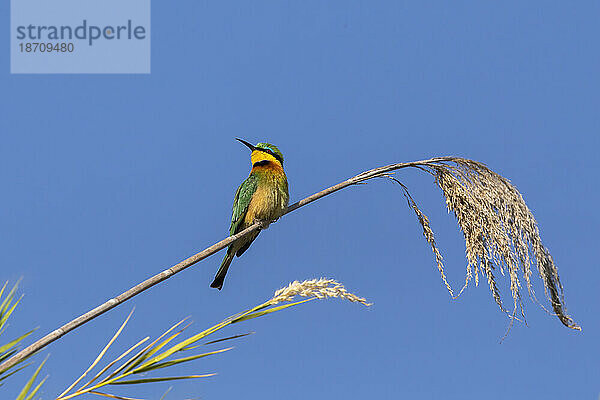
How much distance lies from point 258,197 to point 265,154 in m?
0.52

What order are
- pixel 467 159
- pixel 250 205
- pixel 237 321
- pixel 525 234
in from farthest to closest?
pixel 250 205 → pixel 467 159 → pixel 525 234 → pixel 237 321

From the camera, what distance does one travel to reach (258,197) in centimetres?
455

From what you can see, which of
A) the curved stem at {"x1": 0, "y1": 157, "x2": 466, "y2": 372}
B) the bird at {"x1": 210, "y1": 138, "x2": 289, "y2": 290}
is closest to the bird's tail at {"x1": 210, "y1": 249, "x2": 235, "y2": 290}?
the bird at {"x1": 210, "y1": 138, "x2": 289, "y2": 290}

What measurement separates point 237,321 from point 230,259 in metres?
2.87

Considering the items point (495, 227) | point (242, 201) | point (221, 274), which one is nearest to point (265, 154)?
point (242, 201)

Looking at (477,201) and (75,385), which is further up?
(477,201)

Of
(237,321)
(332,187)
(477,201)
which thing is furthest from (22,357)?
(477,201)

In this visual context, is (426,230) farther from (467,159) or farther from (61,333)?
(61,333)

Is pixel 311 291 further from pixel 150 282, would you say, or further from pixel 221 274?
pixel 221 274

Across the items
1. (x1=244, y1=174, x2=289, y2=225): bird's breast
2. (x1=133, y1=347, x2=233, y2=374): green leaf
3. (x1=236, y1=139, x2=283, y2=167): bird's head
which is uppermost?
(x1=236, y1=139, x2=283, y2=167): bird's head

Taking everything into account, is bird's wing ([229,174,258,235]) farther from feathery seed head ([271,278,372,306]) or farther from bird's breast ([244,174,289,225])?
feathery seed head ([271,278,372,306])

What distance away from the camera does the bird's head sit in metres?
4.95

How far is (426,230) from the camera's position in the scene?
2947 millimetres

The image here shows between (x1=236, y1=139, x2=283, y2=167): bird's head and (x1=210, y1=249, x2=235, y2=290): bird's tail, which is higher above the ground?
(x1=236, y1=139, x2=283, y2=167): bird's head
